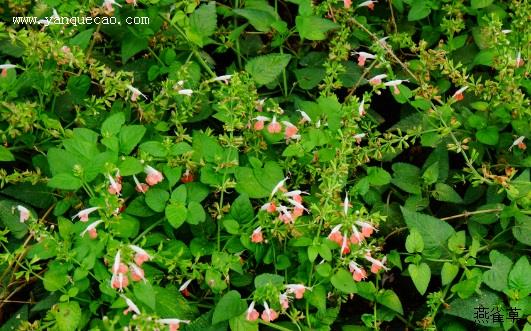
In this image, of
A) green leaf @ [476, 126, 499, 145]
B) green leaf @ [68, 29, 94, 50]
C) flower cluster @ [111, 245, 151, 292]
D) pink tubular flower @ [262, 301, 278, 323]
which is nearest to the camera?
flower cluster @ [111, 245, 151, 292]

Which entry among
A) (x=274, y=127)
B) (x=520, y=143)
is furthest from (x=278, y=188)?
(x=520, y=143)

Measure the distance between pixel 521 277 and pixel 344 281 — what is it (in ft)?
2.14

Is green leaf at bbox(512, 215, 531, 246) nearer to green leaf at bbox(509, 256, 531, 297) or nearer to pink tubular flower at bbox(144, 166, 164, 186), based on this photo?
green leaf at bbox(509, 256, 531, 297)

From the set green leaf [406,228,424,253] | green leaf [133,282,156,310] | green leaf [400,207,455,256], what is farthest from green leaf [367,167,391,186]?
green leaf [133,282,156,310]

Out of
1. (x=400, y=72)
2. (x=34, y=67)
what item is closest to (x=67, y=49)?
(x=34, y=67)

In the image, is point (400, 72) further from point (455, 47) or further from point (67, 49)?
point (67, 49)

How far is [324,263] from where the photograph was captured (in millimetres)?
2242

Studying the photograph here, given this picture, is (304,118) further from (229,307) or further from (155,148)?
(229,307)

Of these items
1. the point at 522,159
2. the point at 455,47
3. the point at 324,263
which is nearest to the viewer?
the point at 324,263

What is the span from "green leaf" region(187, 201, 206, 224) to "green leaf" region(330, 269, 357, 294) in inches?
19.1

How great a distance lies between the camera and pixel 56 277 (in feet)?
6.91

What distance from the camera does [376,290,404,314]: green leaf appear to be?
2.40 meters

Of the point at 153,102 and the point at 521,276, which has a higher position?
the point at 153,102

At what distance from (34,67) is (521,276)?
1974 millimetres
